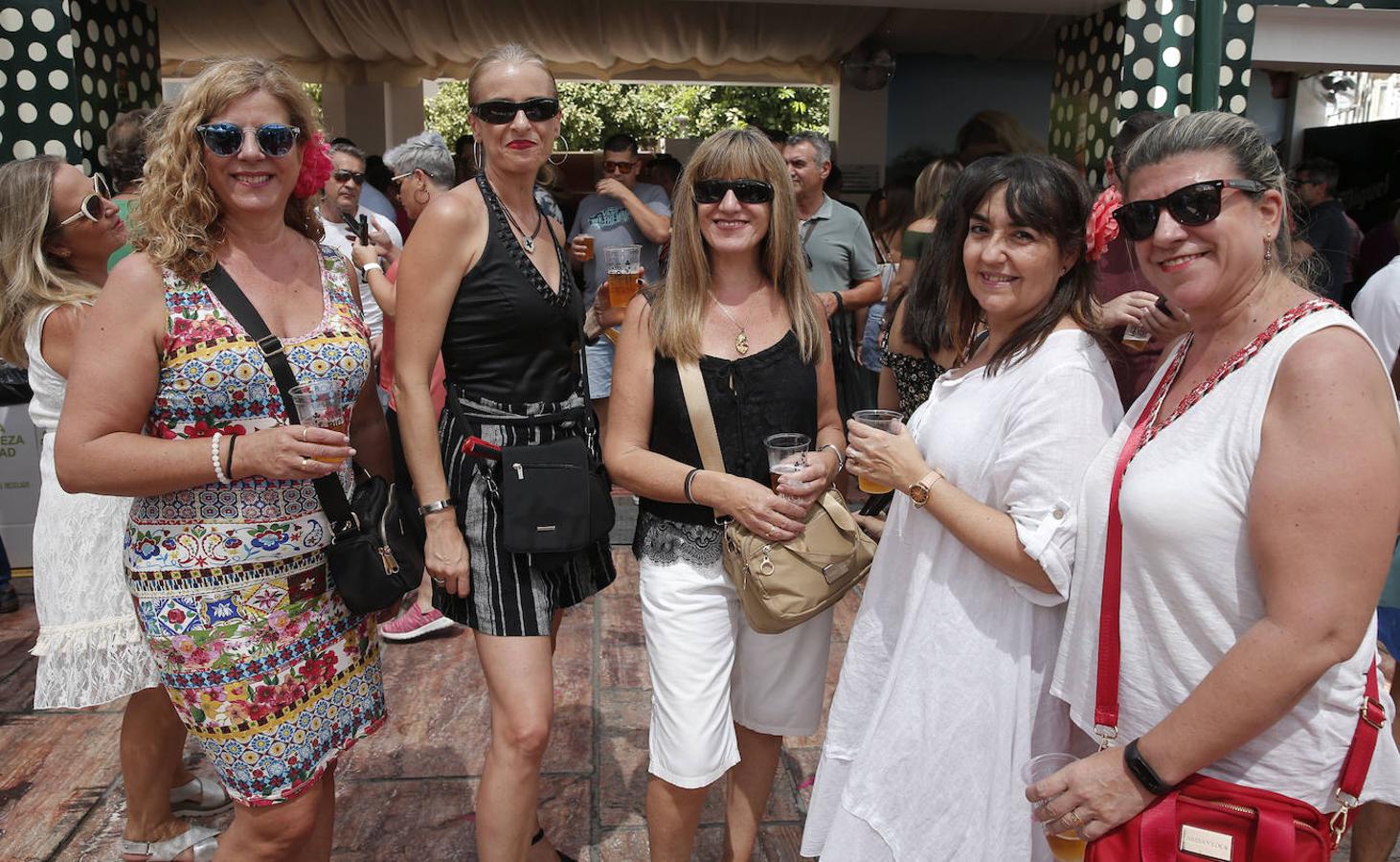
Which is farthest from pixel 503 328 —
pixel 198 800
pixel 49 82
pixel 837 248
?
pixel 49 82

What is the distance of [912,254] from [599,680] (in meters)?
2.31

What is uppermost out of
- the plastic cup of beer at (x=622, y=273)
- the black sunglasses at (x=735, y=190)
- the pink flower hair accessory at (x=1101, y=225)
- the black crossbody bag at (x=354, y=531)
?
the black sunglasses at (x=735, y=190)

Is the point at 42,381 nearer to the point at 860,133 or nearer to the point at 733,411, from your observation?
the point at 733,411

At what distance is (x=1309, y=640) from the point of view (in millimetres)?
1359

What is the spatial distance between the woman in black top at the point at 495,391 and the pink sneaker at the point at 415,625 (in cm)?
197

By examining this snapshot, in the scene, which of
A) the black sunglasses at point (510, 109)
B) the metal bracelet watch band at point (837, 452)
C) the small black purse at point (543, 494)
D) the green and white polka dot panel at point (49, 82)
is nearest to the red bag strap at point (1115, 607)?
the metal bracelet watch band at point (837, 452)

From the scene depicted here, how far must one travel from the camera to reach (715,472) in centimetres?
239

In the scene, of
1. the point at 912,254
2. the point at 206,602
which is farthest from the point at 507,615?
the point at 912,254

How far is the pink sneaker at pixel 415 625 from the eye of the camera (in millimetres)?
4367

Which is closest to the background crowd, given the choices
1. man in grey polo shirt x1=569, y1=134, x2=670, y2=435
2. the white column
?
man in grey polo shirt x1=569, y1=134, x2=670, y2=435

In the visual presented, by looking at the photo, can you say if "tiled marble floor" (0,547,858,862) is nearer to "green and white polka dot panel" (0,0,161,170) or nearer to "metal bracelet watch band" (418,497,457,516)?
"metal bracelet watch band" (418,497,457,516)

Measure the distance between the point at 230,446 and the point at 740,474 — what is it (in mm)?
1159

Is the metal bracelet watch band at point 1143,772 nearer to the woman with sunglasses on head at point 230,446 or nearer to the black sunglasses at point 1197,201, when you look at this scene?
the black sunglasses at point 1197,201

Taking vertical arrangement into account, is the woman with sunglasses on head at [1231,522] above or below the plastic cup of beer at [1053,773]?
above
